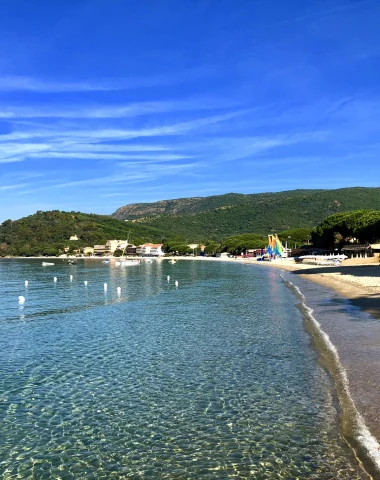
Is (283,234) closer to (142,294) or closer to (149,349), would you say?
(142,294)

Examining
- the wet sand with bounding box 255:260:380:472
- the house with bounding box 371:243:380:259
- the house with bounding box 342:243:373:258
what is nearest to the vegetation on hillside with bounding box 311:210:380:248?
the house with bounding box 371:243:380:259

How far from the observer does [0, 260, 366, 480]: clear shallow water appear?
8781mm

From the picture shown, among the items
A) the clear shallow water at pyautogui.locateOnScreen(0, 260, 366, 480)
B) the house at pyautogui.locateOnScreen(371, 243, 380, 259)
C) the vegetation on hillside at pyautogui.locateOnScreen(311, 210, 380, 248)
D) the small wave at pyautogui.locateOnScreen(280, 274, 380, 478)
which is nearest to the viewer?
the small wave at pyautogui.locateOnScreen(280, 274, 380, 478)

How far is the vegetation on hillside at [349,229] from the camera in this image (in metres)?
92.6

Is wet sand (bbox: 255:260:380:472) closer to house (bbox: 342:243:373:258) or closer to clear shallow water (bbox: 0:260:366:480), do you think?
clear shallow water (bbox: 0:260:366:480)

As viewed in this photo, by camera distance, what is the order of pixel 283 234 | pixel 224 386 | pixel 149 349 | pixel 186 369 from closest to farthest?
pixel 224 386, pixel 186 369, pixel 149 349, pixel 283 234

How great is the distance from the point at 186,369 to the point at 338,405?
5.36m

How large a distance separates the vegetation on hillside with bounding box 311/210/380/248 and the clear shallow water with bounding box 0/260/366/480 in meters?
76.1

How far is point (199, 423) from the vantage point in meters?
10.7

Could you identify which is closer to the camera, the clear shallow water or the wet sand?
the clear shallow water

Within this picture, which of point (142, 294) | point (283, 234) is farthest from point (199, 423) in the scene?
point (283, 234)

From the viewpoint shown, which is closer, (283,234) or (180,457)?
(180,457)

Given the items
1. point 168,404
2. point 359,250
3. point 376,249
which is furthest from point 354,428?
point 359,250

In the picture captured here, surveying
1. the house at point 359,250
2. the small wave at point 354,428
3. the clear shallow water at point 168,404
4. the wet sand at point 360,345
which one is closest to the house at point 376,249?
the house at point 359,250
